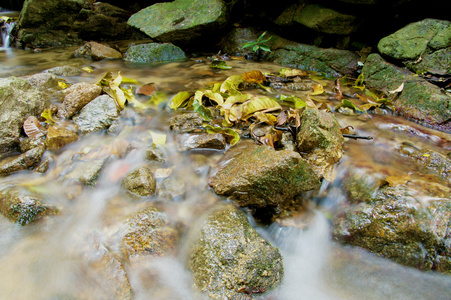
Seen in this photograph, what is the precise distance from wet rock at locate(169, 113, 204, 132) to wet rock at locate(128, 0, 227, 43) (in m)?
3.83

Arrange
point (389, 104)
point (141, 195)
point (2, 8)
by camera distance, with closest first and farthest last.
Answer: point (141, 195) → point (389, 104) → point (2, 8)

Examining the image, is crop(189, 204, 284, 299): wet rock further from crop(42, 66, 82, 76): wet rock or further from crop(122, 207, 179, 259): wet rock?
crop(42, 66, 82, 76): wet rock

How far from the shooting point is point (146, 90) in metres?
4.22

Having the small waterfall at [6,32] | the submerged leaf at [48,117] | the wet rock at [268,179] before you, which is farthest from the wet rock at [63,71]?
the small waterfall at [6,32]

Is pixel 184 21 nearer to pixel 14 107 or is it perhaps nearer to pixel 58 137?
pixel 14 107

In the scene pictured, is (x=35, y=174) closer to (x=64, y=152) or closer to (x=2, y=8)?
(x=64, y=152)

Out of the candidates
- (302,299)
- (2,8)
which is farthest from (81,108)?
(2,8)

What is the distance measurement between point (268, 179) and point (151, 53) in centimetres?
511

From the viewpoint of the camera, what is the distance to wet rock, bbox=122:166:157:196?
242 cm

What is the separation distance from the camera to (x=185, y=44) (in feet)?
22.4

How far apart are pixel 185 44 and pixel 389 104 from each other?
4.90 m

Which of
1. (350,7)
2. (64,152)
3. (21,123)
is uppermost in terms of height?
(350,7)

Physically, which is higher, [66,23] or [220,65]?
[66,23]

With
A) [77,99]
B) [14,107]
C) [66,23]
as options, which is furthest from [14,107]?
[66,23]
